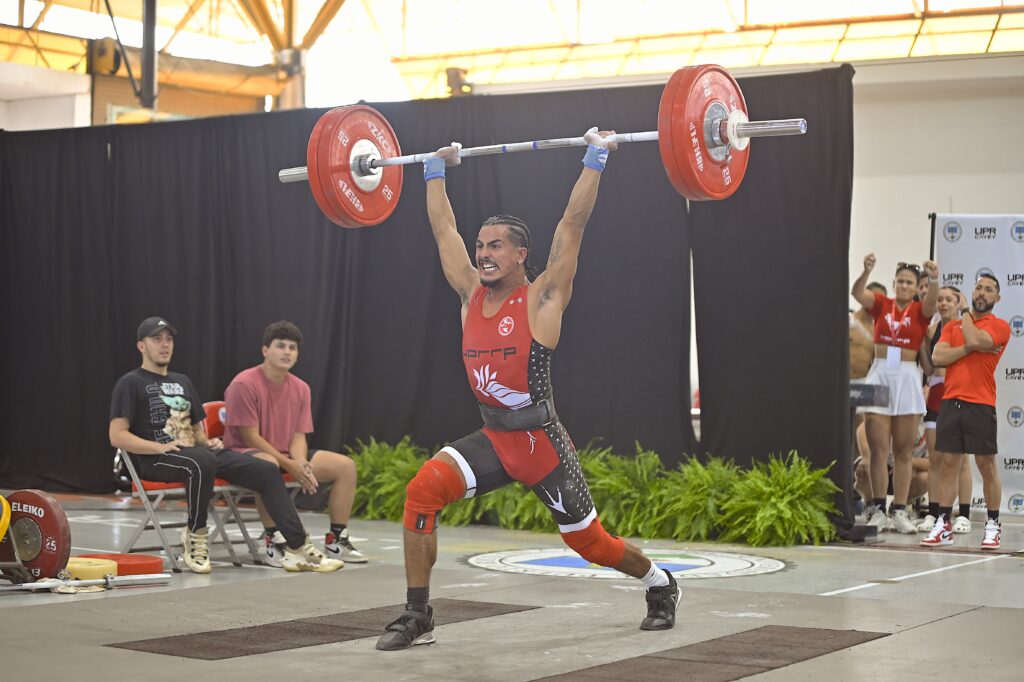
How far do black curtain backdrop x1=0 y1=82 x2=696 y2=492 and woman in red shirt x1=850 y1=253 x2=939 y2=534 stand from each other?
74 centimetres

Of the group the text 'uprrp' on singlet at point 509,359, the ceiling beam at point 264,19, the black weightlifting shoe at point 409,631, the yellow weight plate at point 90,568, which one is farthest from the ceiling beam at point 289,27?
the black weightlifting shoe at point 409,631

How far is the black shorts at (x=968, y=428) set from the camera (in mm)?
7051

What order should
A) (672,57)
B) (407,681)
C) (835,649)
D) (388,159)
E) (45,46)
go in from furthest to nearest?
1. (672,57)
2. (45,46)
3. (388,159)
4. (835,649)
5. (407,681)

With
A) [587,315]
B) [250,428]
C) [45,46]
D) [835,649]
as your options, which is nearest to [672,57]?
[45,46]

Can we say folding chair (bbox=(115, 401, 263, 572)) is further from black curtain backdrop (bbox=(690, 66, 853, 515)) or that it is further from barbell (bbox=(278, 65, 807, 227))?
black curtain backdrop (bbox=(690, 66, 853, 515))

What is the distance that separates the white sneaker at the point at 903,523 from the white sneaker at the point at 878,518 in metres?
0.07

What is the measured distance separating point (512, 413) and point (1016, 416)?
4.94 metres

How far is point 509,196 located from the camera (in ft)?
27.5

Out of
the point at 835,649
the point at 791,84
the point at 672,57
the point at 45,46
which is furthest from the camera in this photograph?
the point at 672,57

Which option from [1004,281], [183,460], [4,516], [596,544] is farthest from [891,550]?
[4,516]

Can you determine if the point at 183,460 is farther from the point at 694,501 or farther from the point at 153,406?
the point at 694,501

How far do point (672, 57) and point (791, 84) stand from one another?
26.6 feet

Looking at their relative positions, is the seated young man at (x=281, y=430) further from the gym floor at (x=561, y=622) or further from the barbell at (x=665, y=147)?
the barbell at (x=665, y=147)

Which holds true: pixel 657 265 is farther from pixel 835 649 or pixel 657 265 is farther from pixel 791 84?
pixel 835 649
